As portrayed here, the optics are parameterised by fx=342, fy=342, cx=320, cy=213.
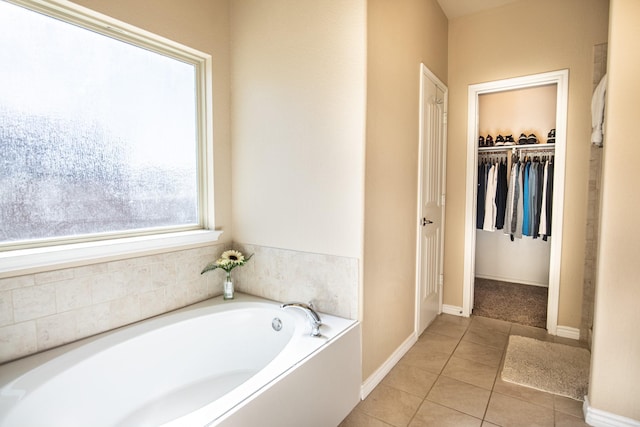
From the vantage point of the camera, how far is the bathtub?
1.31 m

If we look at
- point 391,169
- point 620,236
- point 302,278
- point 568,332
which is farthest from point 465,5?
point 568,332

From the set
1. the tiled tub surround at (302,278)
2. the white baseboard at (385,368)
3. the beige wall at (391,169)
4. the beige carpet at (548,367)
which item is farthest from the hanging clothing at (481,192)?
the tiled tub surround at (302,278)

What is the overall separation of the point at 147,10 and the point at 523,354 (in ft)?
10.9

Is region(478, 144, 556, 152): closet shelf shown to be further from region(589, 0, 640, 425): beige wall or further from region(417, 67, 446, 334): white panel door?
region(589, 0, 640, 425): beige wall

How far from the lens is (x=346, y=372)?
184 cm

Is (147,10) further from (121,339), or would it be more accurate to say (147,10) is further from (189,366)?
(189,366)

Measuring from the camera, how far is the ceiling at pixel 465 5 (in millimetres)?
2902

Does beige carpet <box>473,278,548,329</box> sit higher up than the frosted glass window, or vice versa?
the frosted glass window

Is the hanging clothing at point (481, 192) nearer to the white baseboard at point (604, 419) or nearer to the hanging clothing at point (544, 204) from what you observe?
the hanging clothing at point (544, 204)

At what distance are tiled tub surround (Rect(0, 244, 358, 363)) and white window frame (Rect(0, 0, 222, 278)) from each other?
2.1 inches

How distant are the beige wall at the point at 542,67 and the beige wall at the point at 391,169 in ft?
1.88

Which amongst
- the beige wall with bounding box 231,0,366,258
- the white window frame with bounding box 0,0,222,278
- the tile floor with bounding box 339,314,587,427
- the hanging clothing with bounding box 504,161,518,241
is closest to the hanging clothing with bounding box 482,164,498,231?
the hanging clothing with bounding box 504,161,518,241

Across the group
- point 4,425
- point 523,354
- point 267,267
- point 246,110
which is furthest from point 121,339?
point 523,354

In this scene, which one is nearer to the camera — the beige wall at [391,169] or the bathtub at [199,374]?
the bathtub at [199,374]
